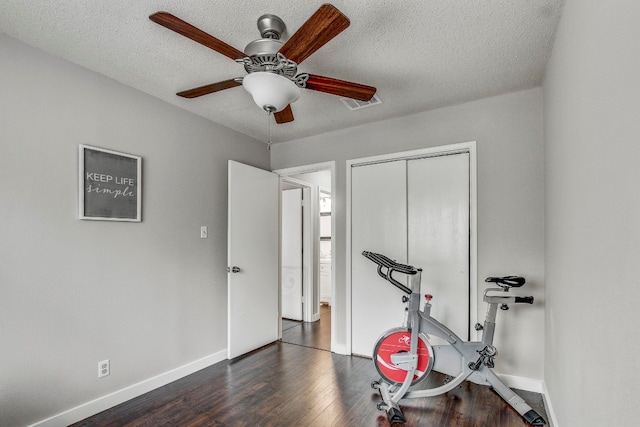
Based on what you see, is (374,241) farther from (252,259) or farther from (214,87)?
(214,87)

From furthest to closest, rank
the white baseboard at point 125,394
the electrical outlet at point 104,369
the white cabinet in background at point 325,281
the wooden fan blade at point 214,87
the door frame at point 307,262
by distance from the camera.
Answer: the white cabinet in background at point 325,281
the door frame at point 307,262
the electrical outlet at point 104,369
the white baseboard at point 125,394
the wooden fan blade at point 214,87

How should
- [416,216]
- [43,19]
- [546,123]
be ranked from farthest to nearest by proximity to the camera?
[416,216], [546,123], [43,19]

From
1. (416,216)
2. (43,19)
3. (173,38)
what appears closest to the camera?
(43,19)

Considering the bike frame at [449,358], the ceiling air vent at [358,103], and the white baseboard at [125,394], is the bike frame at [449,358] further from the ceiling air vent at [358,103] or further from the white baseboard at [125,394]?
the white baseboard at [125,394]

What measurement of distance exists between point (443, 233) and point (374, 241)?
2.24 ft

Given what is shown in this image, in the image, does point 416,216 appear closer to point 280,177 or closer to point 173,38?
point 280,177

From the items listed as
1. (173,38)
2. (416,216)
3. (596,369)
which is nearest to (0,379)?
(173,38)

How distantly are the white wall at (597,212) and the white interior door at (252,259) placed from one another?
8.82ft

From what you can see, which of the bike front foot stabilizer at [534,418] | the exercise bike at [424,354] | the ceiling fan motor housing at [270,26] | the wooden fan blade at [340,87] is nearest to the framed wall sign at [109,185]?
the ceiling fan motor housing at [270,26]

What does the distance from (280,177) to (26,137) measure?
250 centimetres

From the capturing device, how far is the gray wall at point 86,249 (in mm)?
2025

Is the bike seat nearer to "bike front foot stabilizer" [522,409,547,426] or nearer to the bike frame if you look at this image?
the bike frame

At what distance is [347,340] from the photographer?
353 cm

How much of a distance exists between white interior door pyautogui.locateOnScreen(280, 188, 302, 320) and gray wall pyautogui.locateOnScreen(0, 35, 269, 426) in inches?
68.6
